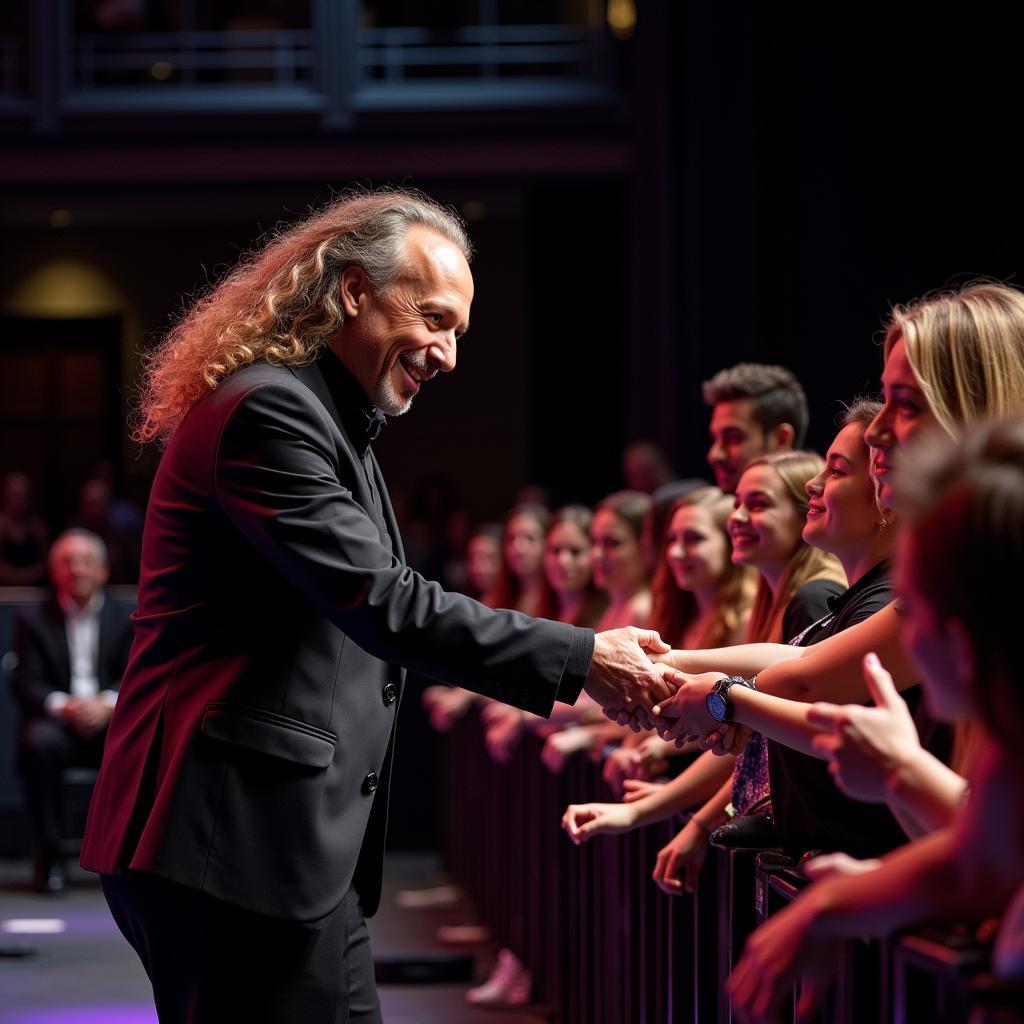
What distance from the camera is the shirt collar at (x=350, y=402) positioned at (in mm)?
2576

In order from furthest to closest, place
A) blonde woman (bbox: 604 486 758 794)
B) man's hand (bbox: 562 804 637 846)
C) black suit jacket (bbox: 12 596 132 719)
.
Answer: black suit jacket (bbox: 12 596 132 719) < blonde woman (bbox: 604 486 758 794) < man's hand (bbox: 562 804 637 846)

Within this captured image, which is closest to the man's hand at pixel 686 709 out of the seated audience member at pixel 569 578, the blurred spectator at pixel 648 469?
the seated audience member at pixel 569 578

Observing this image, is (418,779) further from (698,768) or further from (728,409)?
(698,768)

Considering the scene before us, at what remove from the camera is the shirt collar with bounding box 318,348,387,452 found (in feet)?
8.45

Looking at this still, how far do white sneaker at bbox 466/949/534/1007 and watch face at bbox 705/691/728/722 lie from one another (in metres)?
3.18

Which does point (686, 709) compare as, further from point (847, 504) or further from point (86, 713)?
point (86, 713)

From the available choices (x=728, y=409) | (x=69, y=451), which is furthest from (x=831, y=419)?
(x=69, y=451)

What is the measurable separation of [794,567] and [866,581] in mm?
815

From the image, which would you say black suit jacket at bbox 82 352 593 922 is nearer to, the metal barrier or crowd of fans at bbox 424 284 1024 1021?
crowd of fans at bbox 424 284 1024 1021

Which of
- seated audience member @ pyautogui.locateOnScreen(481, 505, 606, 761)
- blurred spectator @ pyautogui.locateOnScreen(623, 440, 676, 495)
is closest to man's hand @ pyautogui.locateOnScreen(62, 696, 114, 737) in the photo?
seated audience member @ pyautogui.locateOnScreen(481, 505, 606, 761)

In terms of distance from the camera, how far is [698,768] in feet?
10.4

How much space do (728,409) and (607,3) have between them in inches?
341

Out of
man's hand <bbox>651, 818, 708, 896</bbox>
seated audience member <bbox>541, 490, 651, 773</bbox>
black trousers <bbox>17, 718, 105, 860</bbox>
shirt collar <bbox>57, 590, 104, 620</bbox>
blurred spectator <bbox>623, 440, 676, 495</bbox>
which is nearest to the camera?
man's hand <bbox>651, 818, 708, 896</bbox>

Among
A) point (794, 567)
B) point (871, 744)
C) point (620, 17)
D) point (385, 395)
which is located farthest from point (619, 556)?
point (620, 17)
